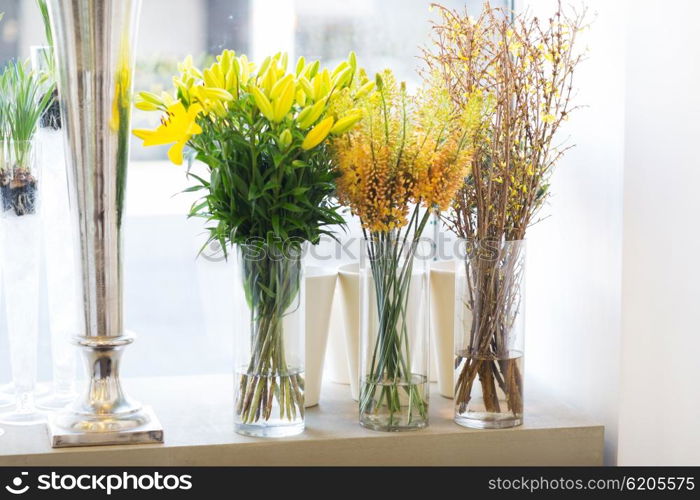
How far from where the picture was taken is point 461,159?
1.14 m

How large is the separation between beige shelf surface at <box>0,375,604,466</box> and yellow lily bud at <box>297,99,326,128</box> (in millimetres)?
392

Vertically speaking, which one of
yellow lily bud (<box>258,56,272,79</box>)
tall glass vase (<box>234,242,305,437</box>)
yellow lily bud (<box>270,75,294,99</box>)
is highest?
yellow lily bud (<box>258,56,272,79</box>)

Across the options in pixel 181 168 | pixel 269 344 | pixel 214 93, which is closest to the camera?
pixel 214 93

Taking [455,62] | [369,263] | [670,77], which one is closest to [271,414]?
[369,263]

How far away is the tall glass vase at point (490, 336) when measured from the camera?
1223 millimetres

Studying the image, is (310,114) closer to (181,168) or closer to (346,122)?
(346,122)

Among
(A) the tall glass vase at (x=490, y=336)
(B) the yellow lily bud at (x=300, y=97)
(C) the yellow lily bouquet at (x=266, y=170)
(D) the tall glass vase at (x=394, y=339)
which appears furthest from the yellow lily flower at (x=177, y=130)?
(A) the tall glass vase at (x=490, y=336)

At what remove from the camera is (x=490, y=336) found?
1.23 meters

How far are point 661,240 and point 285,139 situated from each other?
53 centimetres

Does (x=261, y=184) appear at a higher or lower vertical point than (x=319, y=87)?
lower

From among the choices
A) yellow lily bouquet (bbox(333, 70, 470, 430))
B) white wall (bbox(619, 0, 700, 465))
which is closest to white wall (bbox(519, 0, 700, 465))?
white wall (bbox(619, 0, 700, 465))

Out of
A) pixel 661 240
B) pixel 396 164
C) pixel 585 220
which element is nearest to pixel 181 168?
pixel 396 164

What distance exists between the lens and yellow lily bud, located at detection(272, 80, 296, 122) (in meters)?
1.09

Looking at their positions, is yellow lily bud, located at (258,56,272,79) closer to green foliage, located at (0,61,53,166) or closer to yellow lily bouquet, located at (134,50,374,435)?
yellow lily bouquet, located at (134,50,374,435)
